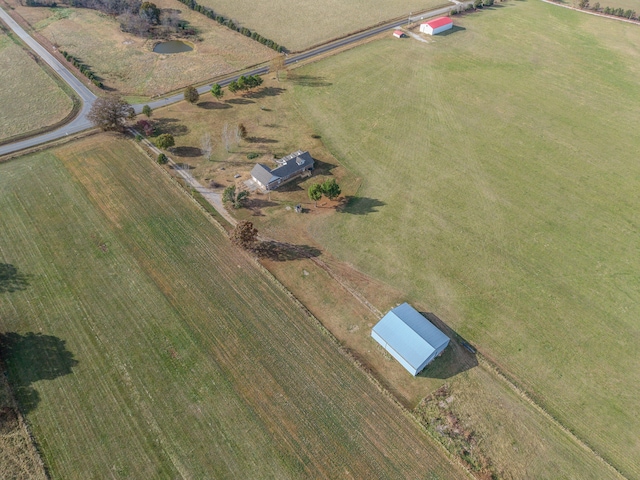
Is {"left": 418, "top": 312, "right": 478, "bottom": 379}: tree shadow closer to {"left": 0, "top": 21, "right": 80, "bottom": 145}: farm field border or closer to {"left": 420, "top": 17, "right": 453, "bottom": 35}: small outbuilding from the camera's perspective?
{"left": 0, "top": 21, "right": 80, "bottom": 145}: farm field border

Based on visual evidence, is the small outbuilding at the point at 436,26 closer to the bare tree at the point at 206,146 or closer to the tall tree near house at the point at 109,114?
the bare tree at the point at 206,146

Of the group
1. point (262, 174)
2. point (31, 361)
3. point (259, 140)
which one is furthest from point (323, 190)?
point (31, 361)

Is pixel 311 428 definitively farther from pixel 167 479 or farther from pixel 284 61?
pixel 284 61

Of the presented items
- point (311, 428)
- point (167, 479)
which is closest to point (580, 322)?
point (311, 428)

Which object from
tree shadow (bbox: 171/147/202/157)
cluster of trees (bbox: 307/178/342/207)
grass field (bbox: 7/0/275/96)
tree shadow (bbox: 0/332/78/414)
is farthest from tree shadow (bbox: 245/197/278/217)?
grass field (bbox: 7/0/275/96)

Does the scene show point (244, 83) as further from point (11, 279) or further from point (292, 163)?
point (11, 279)
